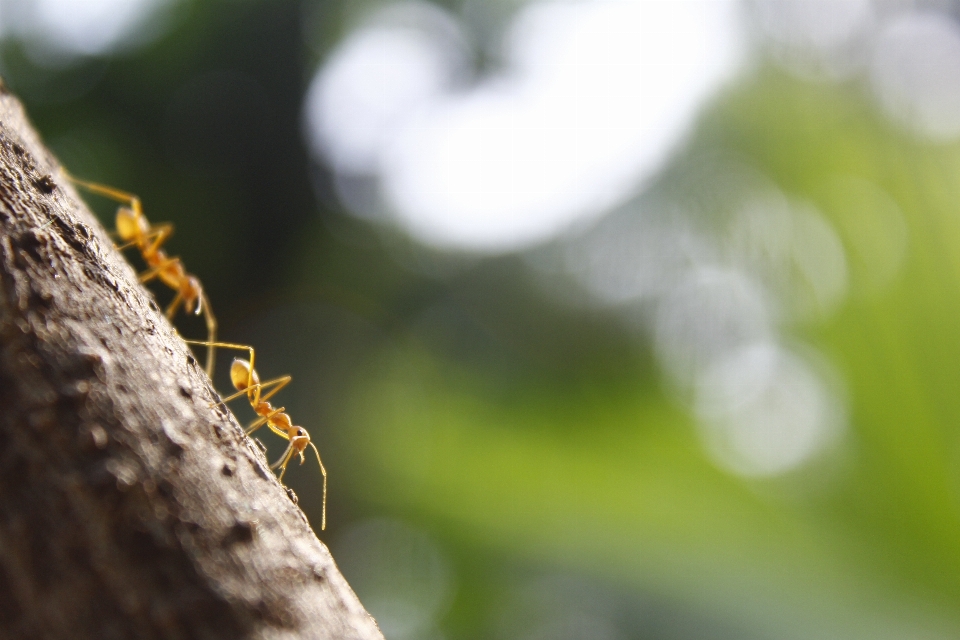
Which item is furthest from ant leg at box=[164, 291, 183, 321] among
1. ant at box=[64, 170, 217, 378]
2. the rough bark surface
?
the rough bark surface

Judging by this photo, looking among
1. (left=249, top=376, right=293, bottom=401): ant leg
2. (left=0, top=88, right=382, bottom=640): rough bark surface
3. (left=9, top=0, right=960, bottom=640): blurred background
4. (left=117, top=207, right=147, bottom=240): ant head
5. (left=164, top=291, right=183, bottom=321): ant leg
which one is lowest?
(left=0, top=88, right=382, bottom=640): rough bark surface

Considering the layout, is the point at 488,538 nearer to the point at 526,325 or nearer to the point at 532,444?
the point at 532,444

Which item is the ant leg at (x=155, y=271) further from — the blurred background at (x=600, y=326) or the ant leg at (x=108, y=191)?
the blurred background at (x=600, y=326)

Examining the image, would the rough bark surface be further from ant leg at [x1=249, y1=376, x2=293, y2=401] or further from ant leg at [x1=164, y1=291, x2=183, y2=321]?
ant leg at [x1=164, y1=291, x2=183, y2=321]

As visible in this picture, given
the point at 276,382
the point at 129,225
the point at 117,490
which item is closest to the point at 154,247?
the point at 129,225

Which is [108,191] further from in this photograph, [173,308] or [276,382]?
[276,382]

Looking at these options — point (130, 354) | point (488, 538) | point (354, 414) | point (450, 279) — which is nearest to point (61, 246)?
point (130, 354)
